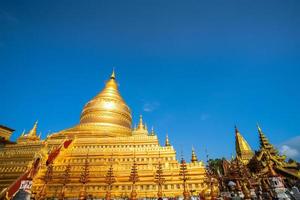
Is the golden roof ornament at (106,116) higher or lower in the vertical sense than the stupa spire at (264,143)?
higher

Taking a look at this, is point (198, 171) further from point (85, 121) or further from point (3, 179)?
point (85, 121)

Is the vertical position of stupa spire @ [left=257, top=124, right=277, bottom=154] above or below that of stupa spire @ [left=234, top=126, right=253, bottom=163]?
below

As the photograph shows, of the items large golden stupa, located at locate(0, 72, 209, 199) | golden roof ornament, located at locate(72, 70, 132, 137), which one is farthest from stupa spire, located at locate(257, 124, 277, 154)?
golden roof ornament, located at locate(72, 70, 132, 137)

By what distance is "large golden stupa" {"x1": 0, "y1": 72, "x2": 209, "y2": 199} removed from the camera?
68.8 ft

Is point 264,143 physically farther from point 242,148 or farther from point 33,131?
point 33,131

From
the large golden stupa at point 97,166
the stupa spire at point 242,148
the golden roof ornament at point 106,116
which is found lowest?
the large golden stupa at point 97,166

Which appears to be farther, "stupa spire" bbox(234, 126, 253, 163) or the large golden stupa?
"stupa spire" bbox(234, 126, 253, 163)

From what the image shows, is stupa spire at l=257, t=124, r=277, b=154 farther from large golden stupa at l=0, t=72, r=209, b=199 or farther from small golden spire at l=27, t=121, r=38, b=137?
small golden spire at l=27, t=121, r=38, b=137

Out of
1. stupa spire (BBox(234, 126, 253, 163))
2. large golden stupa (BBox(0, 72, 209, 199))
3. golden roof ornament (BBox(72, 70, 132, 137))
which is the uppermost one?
golden roof ornament (BBox(72, 70, 132, 137))

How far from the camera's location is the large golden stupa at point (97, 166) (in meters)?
21.0

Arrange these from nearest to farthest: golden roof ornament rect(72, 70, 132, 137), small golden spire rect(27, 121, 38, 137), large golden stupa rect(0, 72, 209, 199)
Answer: large golden stupa rect(0, 72, 209, 199)
golden roof ornament rect(72, 70, 132, 137)
small golden spire rect(27, 121, 38, 137)

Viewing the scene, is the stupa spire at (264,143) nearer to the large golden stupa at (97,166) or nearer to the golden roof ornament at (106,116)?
the large golden stupa at (97,166)

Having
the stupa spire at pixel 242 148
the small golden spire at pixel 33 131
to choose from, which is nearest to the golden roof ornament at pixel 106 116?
the small golden spire at pixel 33 131

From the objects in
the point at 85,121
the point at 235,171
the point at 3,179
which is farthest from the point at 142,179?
the point at 85,121
